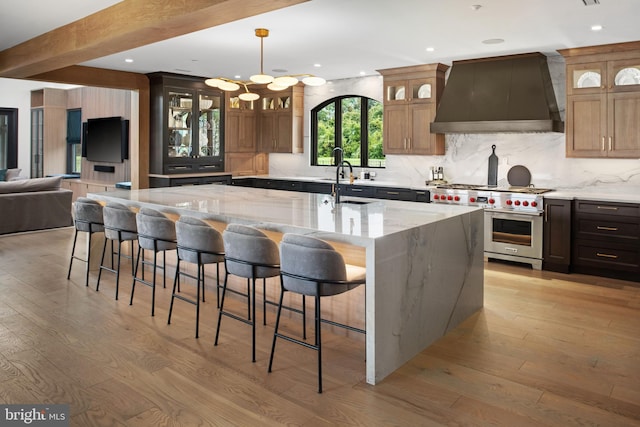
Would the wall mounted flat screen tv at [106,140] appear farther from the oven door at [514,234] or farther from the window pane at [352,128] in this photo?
the oven door at [514,234]

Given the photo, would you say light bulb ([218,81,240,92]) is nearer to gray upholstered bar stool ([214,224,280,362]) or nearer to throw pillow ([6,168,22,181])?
gray upholstered bar stool ([214,224,280,362])

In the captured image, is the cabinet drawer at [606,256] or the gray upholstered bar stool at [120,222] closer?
the gray upholstered bar stool at [120,222]

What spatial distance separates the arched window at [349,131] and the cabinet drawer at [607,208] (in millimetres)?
3202

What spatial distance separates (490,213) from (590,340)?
259 centimetres

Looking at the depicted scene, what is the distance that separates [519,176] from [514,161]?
207 mm

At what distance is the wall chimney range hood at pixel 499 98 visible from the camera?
19.4 ft

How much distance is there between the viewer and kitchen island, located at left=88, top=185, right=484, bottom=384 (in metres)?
2.98

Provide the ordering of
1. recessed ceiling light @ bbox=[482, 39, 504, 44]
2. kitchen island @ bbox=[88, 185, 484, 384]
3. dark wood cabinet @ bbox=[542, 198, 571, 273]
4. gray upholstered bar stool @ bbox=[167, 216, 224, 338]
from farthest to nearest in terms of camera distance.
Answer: dark wood cabinet @ bbox=[542, 198, 571, 273] < recessed ceiling light @ bbox=[482, 39, 504, 44] < gray upholstered bar stool @ bbox=[167, 216, 224, 338] < kitchen island @ bbox=[88, 185, 484, 384]

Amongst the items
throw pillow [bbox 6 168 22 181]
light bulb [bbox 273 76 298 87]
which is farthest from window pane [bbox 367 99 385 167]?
throw pillow [bbox 6 168 22 181]

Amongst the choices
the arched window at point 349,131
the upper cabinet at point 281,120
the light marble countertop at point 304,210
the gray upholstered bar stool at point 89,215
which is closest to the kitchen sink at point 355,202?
the light marble countertop at point 304,210

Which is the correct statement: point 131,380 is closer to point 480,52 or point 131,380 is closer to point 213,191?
point 213,191

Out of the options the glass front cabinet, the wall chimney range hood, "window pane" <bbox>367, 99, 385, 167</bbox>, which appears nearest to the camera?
the wall chimney range hood

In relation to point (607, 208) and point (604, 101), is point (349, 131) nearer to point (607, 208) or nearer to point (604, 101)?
point (604, 101)

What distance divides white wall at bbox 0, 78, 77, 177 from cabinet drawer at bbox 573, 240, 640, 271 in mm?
11372
